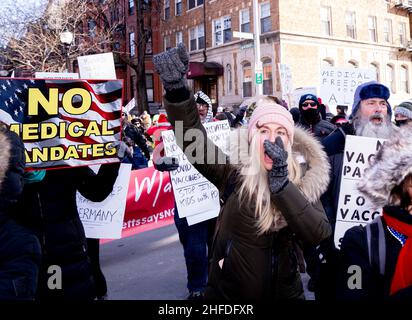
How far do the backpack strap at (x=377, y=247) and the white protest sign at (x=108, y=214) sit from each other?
3279mm

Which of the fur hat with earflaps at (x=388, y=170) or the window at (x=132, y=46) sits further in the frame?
the window at (x=132, y=46)

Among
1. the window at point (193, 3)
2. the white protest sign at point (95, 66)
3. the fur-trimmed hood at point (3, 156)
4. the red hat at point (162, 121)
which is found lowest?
the fur-trimmed hood at point (3, 156)

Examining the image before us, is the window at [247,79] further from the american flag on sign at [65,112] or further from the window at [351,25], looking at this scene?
the american flag on sign at [65,112]

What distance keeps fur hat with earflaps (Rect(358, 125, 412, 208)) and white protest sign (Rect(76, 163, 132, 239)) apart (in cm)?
315

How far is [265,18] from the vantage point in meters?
25.6

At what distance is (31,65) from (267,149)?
69.5 ft

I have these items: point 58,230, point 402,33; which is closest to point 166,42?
point 402,33

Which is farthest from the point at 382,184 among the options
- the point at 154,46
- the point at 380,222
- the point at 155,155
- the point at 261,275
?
the point at 154,46

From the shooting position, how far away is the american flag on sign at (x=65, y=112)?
10.2ft

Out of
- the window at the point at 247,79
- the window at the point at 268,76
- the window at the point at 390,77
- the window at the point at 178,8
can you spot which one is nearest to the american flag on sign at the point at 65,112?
the window at the point at 268,76

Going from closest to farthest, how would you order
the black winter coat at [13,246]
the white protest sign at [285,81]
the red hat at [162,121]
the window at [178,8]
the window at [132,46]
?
the black winter coat at [13,246]
the red hat at [162,121]
the white protest sign at [285,81]
the window at [178,8]
the window at [132,46]

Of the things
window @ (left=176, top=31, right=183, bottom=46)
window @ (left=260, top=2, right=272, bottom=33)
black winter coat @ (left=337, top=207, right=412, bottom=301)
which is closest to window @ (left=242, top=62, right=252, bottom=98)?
window @ (left=260, top=2, right=272, bottom=33)

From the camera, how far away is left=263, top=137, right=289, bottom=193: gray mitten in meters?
2.18
